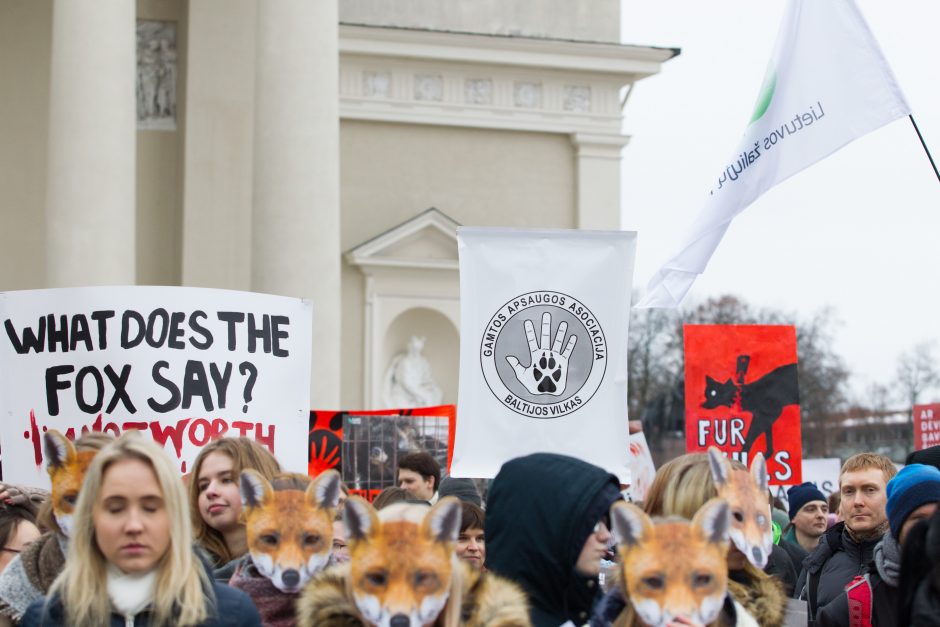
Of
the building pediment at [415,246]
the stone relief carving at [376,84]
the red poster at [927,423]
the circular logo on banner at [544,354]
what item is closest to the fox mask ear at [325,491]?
the circular logo on banner at [544,354]

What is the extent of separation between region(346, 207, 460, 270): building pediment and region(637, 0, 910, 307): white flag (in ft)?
48.2

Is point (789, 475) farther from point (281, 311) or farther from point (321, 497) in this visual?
point (321, 497)

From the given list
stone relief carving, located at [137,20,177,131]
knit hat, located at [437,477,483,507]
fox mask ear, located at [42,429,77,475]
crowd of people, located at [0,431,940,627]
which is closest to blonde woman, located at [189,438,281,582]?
crowd of people, located at [0,431,940,627]

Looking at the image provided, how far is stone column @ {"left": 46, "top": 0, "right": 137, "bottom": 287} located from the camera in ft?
56.9

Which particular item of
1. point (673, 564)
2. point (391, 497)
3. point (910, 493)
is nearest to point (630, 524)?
point (673, 564)

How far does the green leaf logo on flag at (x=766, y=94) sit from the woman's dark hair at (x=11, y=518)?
5445mm

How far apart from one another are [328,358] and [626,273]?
940 cm

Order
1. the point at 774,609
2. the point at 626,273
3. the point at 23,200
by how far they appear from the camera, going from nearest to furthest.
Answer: the point at 774,609 < the point at 626,273 < the point at 23,200

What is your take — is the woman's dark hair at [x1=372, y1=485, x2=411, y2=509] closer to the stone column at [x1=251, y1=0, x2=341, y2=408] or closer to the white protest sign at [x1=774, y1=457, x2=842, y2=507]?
the stone column at [x1=251, y1=0, x2=341, y2=408]

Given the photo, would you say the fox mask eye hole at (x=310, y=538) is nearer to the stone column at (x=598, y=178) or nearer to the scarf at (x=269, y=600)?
the scarf at (x=269, y=600)

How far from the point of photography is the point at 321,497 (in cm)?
517

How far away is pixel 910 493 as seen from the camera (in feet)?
18.6

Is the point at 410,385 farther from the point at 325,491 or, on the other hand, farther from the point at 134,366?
the point at 325,491

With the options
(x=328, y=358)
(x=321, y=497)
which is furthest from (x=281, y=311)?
(x=328, y=358)
